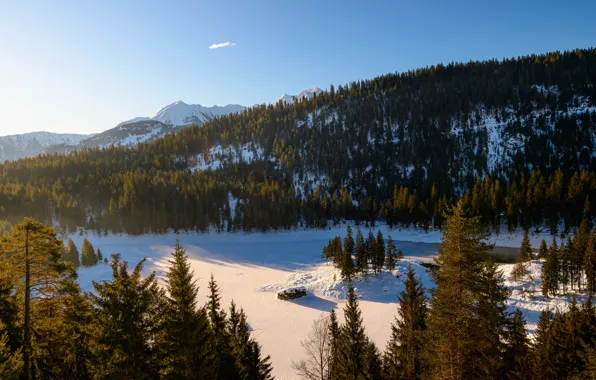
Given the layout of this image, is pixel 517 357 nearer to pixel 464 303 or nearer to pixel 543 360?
pixel 543 360

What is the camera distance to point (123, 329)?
410 inches

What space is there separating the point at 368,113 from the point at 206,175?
10870cm

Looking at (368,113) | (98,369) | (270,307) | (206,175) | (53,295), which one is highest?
(368,113)

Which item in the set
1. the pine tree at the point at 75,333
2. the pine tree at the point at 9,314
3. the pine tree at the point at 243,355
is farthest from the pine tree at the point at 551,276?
the pine tree at the point at 9,314

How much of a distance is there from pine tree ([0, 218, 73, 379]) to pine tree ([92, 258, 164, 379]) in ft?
13.9

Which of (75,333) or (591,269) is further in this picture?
(591,269)

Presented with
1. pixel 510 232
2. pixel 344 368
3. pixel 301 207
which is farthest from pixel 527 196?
pixel 344 368

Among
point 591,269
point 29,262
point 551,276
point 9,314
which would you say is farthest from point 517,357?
point 591,269

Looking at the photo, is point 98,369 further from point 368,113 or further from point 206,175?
point 368,113

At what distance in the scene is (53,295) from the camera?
14.4m

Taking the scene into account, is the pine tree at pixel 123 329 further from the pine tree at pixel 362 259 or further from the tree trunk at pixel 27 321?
the pine tree at pixel 362 259

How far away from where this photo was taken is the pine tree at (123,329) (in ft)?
33.6

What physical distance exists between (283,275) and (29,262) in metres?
49.5

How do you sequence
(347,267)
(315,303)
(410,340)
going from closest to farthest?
(410,340), (315,303), (347,267)
